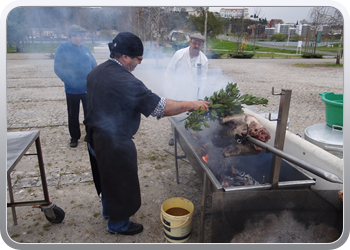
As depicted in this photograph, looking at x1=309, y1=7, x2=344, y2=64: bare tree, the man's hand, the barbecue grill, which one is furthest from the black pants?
x1=309, y1=7, x2=344, y2=64: bare tree

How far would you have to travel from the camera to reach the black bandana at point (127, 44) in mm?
2061

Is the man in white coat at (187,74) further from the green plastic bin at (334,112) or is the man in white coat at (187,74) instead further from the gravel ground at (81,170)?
the green plastic bin at (334,112)

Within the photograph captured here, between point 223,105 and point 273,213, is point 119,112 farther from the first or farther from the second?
point 273,213

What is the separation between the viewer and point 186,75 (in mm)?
4121

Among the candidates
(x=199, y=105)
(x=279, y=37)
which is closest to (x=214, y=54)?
(x=279, y=37)

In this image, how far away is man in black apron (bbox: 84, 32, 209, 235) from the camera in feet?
6.56

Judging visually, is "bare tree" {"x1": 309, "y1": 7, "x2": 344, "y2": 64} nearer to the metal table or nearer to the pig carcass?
the pig carcass

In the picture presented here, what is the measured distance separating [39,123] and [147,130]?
2690 mm

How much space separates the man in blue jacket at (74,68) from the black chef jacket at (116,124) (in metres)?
2.10

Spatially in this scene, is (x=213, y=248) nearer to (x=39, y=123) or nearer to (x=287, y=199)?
(x=287, y=199)

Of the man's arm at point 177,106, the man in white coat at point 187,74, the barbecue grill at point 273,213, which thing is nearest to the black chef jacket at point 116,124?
the man's arm at point 177,106

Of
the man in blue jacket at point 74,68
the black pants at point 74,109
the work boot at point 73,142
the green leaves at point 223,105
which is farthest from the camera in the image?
the work boot at point 73,142

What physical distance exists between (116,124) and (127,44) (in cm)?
71

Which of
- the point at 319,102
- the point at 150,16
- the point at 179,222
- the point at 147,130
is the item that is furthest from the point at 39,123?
the point at 319,102
